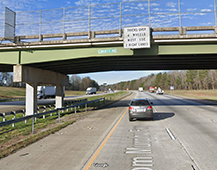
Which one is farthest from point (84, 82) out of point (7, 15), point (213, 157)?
point (213, 157)

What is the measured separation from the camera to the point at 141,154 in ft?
20.8

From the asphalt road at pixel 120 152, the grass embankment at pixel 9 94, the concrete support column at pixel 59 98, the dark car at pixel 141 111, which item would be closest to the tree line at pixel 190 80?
the grass embankment at pixel 9 94

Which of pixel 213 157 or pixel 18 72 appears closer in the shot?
pixel 213 157

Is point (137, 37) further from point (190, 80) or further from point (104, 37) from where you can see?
point (190, 80)

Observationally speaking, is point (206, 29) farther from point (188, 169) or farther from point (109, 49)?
point (188, 169)

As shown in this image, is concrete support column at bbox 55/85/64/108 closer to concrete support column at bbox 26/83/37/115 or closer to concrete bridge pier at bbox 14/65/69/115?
concrete bridge pier at bbox 14/65/69/115

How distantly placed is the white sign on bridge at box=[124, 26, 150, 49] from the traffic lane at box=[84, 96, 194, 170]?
751cm

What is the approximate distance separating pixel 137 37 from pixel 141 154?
996 cm

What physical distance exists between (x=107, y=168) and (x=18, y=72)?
A: 13627 millimetres

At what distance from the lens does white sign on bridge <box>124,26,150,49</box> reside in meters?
14.1

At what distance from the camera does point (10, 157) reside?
627cm

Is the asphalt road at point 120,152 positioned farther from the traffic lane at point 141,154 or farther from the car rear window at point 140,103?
the car rear window at point 140,103

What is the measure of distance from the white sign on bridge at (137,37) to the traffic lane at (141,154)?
751cm

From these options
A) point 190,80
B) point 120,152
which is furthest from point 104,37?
point 190,80
